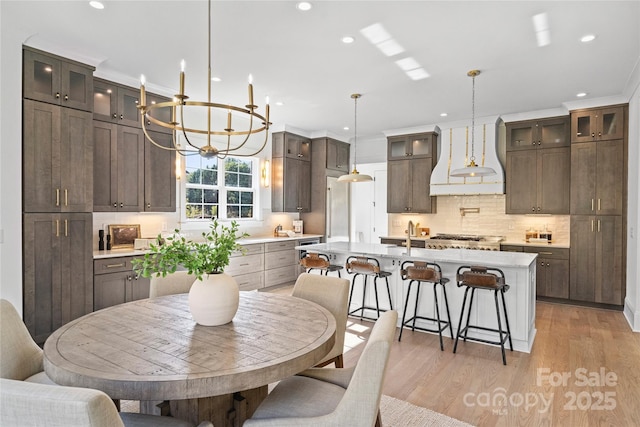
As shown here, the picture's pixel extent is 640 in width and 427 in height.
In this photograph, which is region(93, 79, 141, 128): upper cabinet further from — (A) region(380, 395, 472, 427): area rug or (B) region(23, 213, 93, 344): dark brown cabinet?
(A) region(380, 395, 472, 427): area rug

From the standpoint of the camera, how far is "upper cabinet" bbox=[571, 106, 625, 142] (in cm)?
496

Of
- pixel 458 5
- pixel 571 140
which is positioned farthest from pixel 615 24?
pixel 571 140

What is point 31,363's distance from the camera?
6.28ft

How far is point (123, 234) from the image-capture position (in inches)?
180

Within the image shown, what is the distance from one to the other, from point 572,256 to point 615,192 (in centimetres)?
102

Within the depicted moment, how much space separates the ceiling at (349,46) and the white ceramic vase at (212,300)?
6.94ft

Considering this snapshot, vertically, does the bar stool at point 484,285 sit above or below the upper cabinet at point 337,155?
below

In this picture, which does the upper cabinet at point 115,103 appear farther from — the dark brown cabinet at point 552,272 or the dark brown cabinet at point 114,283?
the dark brown cabinet at point 552,272

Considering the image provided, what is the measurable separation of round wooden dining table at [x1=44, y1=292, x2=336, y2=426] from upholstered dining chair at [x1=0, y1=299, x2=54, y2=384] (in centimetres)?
27

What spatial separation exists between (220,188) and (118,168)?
1.88m

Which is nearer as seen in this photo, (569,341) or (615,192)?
(569,341)

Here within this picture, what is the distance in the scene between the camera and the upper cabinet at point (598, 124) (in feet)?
16.3

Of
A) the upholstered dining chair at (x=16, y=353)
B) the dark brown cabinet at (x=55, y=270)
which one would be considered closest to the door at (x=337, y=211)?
the dark brown cabinet at (x=55, y=270)

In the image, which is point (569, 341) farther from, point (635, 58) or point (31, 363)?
point (31, 363)
